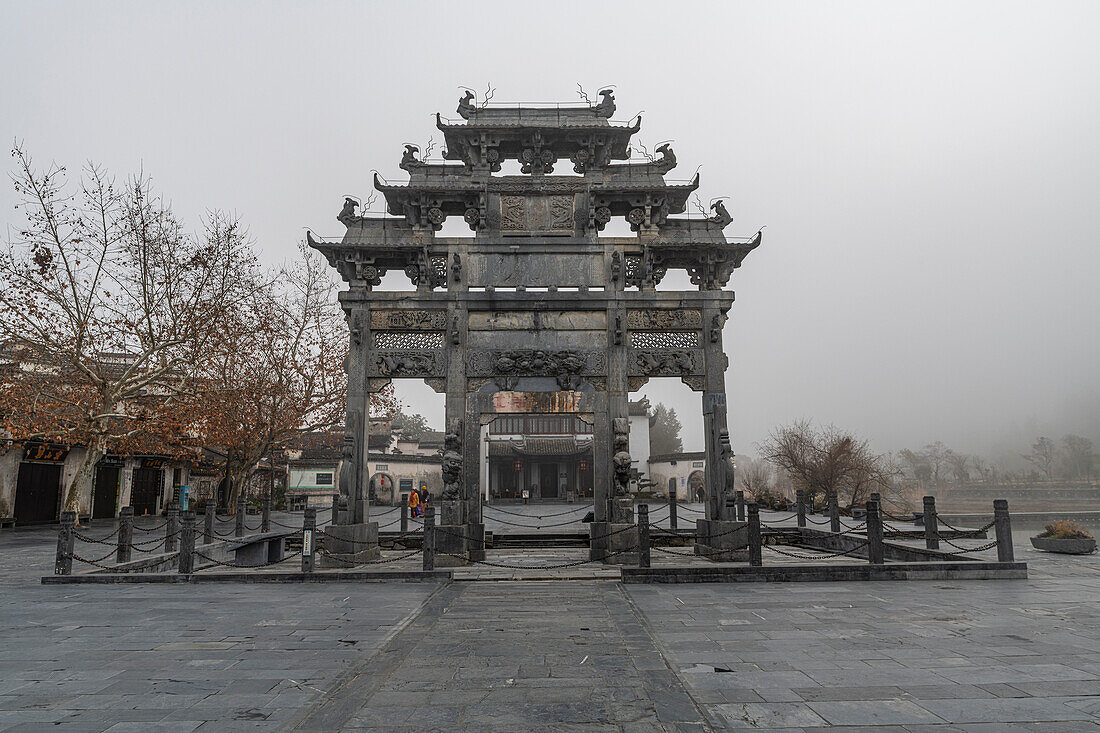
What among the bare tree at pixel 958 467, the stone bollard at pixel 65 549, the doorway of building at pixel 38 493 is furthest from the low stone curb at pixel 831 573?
the bare tree at pixel 958 467

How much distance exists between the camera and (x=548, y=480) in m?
43.4

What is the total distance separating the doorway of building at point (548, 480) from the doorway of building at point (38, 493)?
2607 centimetres

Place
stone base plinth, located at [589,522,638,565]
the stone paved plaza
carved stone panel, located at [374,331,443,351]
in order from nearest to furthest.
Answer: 1. the stone paved plaza
2. stone base plinth, located at [589,522,638,565]
3. carved stone panel, located at [374,331,443,351]

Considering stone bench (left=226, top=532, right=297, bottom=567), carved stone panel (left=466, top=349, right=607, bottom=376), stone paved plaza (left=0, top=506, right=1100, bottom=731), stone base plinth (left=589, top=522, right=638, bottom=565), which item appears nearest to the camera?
stone paved plaza (left=0, top=506, right=1100, bottom=731)

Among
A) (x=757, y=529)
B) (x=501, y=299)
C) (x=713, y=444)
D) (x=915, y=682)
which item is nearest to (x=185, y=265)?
(x=501, y=299)

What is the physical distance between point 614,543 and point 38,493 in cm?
2382

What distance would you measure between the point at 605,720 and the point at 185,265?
76.7 ft

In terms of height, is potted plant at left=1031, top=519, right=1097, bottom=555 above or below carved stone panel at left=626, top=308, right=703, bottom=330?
below

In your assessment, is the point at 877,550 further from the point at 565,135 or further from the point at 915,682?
the point at 565,135

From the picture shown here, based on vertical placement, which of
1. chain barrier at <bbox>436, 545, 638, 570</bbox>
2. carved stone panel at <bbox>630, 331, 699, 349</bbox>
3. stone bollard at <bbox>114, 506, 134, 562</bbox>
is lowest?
chain barrier at <bbox>436, 545, 638, 570</bbox>

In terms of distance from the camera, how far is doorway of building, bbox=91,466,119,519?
2742 cm

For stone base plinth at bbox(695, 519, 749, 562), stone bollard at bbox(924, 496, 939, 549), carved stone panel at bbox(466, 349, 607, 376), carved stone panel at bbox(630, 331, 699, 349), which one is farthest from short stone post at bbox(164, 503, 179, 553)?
stone bollard at bbox(924, 496, 939, 549)

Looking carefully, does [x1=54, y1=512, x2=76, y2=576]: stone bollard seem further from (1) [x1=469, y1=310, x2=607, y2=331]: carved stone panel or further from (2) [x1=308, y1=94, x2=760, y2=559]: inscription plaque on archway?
(1) [x1=469, y1=310, x2=607, y2=331]: carved stone panel

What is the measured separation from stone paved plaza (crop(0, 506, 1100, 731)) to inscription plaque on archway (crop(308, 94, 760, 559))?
4.13 metres
